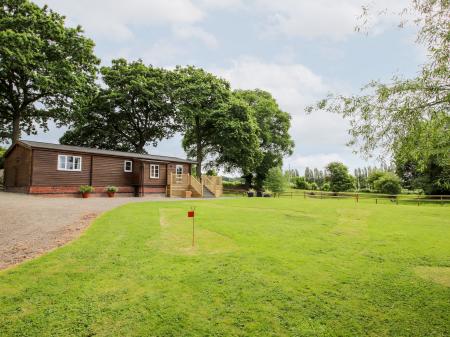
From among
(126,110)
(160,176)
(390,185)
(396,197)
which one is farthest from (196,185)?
(390,185)

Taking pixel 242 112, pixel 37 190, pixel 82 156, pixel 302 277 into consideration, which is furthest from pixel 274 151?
pixel 302 277

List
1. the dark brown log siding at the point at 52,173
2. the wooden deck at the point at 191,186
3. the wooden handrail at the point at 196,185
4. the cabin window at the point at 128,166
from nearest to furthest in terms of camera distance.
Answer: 1. the dark brown log siding at the point at 52,173
2. the cabin window at the point at 128,166
3. the wooden deck at the point at 191,186
4. the wooden handrail at the point at 196,185

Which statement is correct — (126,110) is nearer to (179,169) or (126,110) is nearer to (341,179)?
(179,169)

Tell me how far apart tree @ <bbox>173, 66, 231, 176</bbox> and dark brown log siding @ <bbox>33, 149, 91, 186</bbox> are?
48.1ft

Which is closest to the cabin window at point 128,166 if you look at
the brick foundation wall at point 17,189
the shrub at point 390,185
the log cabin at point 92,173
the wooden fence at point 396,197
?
the log cabin at point 92,173

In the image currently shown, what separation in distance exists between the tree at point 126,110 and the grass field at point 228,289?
29.0 metres

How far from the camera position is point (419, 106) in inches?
170

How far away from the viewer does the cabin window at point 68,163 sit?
68.5ft

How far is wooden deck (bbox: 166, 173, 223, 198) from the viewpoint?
26891 millimetres

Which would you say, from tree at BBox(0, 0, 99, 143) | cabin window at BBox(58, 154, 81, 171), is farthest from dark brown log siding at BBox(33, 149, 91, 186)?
tree at BBox(0, 0, 99, 143)

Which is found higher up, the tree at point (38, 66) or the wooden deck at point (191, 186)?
the tree at point (38, 66)

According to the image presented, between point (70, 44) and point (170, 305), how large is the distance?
31228 mm

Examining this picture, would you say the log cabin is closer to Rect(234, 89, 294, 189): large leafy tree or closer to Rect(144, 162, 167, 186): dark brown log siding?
Rect(144, 162, 167, 186): dark brown log siding

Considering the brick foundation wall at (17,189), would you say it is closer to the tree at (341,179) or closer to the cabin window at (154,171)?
the cabin window at (154,171)
